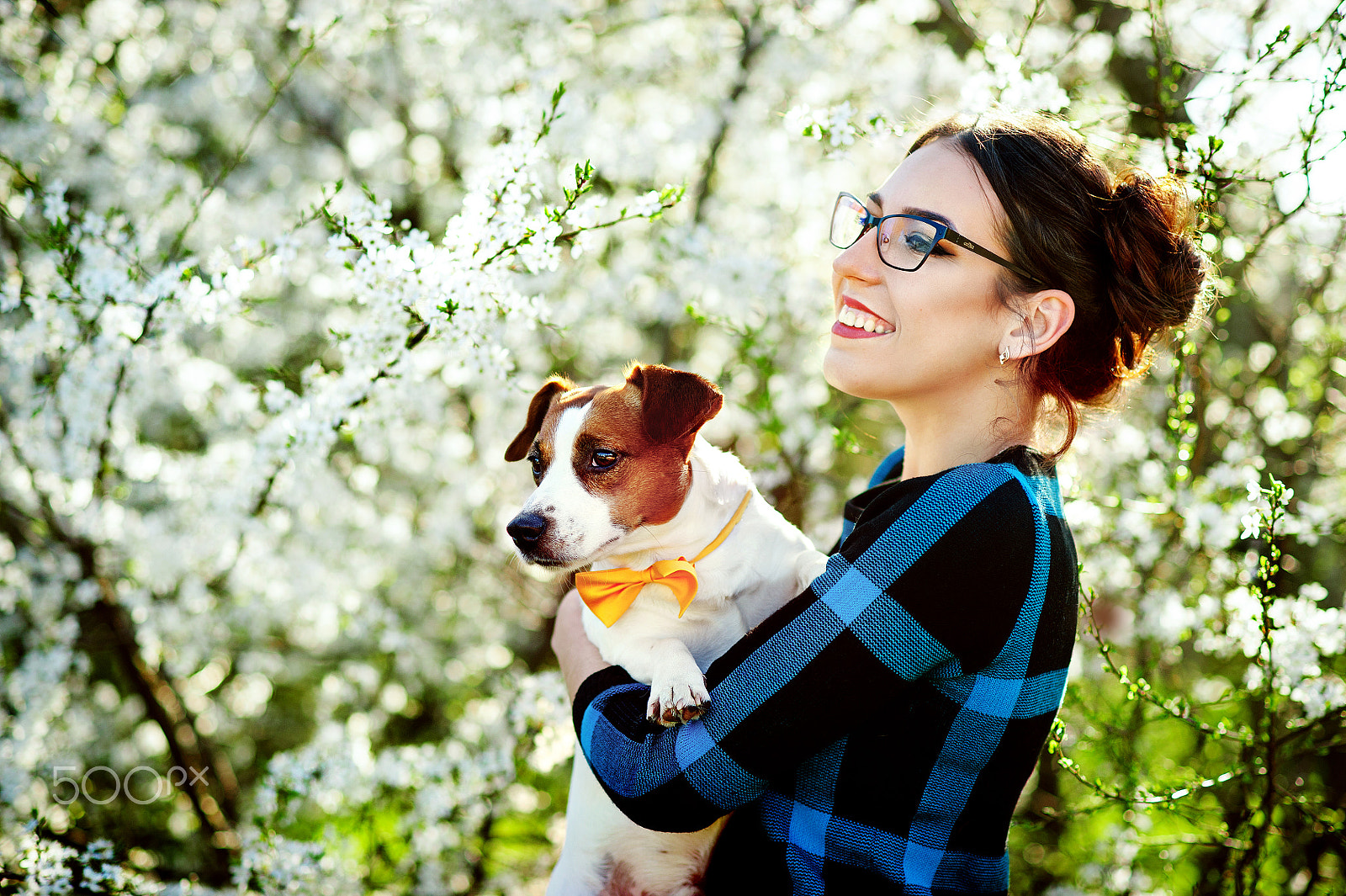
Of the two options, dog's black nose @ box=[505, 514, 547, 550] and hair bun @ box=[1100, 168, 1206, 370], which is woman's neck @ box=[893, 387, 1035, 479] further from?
dog's black nose @ box=[505, 514, 547, 550]

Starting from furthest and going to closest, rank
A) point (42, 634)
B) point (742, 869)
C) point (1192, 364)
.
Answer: point (42, 634)
point (1192, 364)
point (742, 869)

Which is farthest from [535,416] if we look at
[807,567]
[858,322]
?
[858,322]

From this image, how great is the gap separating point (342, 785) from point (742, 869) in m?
2.12

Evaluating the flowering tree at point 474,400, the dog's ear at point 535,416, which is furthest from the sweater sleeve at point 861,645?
the dog's ear at point 535,416

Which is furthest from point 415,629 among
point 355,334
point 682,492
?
point 682,492

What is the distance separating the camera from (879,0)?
4.74 metres

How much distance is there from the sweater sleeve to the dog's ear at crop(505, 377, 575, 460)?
112 centimetres

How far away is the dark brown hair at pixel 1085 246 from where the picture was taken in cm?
165

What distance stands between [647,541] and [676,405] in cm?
34

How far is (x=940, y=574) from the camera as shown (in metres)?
1.33

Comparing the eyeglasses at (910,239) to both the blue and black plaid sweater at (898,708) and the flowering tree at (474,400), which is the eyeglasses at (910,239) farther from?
the flowering tree at (474,400)

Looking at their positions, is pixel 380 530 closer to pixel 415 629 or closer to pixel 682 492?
pixel 415 629
